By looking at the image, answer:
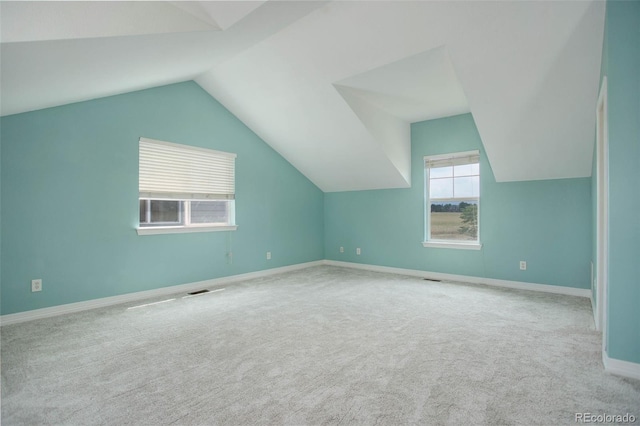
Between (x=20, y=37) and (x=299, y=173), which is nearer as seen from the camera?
(x=20, y=37)

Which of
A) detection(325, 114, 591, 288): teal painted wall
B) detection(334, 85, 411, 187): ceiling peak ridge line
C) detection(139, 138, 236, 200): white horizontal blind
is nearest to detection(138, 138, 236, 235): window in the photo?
detection(139, 138, 236, 200): white horizontal blind

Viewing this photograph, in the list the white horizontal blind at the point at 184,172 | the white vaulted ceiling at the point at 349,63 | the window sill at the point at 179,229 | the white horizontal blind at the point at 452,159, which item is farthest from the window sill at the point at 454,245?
the white horizontal blind at the point at 184,172

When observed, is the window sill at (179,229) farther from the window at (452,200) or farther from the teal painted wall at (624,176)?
the teal painted wall at (624,176)

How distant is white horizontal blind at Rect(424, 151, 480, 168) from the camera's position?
482cm

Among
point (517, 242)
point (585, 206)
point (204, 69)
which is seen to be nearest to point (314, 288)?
point (517, 242)

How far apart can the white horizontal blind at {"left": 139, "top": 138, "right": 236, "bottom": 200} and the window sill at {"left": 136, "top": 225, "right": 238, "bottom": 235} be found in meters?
0.41

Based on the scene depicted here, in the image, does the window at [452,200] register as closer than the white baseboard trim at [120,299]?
No

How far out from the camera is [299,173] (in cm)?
616

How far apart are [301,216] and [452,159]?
9.35 ft

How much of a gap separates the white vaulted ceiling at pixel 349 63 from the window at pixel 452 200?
21.0 inches

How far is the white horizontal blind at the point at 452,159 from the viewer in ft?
15.8

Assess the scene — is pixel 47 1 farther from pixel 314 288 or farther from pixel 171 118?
pixel 314 288

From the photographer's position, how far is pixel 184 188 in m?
4.46

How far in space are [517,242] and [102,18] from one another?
500cm
